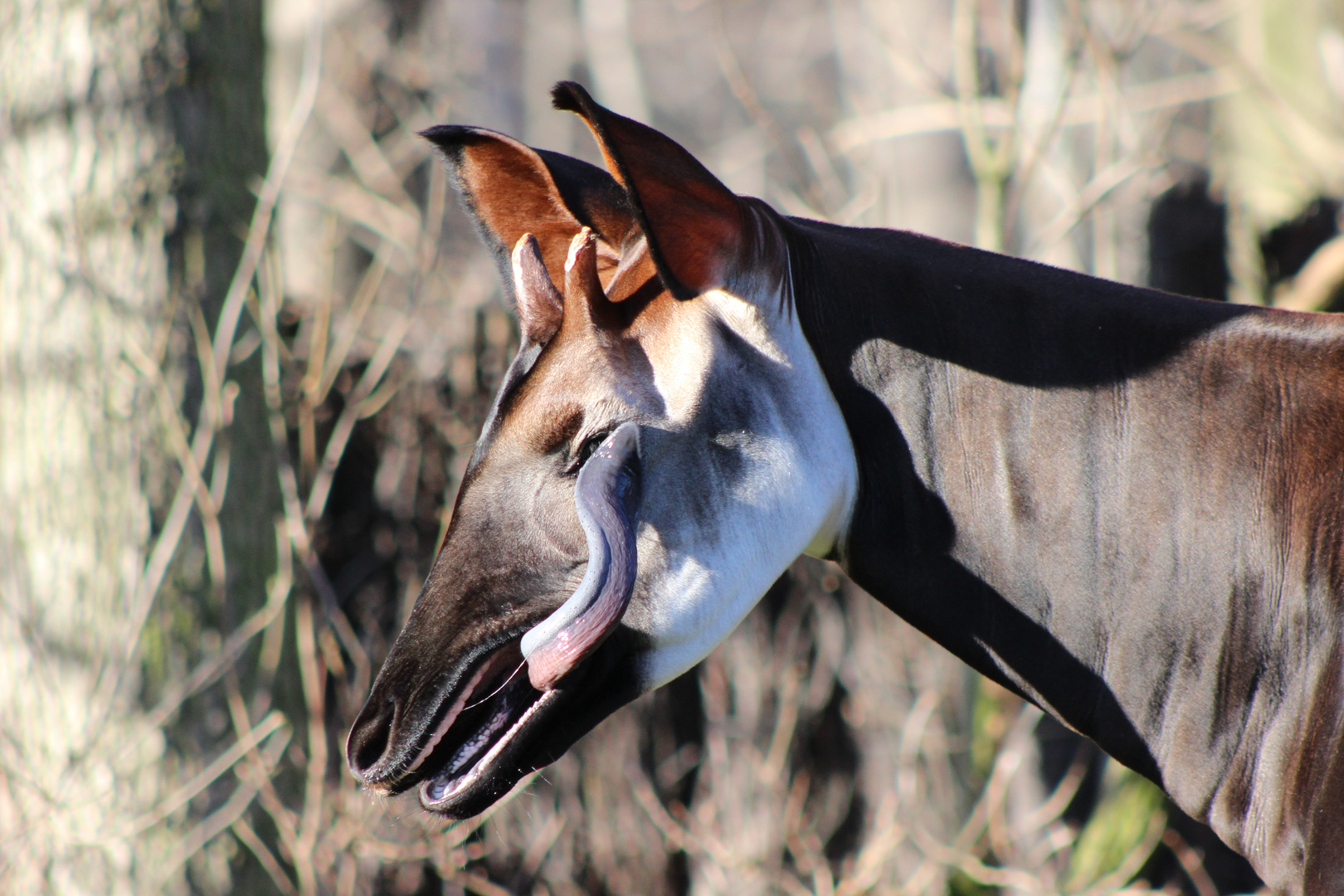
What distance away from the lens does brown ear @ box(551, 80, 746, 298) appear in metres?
1.42

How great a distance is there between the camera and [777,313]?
5.62 feet

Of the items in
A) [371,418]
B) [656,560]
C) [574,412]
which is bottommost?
[371,418]

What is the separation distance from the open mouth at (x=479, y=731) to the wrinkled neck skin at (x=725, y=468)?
198 millimetres

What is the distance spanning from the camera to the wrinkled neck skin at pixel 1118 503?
1.61m

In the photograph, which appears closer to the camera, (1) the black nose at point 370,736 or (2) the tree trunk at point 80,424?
(1) the black nose at point 370,736

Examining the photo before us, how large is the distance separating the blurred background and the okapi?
1.65 feet

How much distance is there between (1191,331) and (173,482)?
8.63 ft

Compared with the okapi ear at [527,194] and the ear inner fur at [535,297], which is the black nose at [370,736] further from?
the okapi ear at [527,194]

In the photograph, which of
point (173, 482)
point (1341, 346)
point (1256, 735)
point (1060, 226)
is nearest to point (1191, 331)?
point (1341, 346)

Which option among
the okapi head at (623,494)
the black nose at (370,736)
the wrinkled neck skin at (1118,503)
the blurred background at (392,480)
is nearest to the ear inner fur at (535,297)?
the okapi head at (623,494)

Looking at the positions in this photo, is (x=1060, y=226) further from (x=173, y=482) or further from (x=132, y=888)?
(x=132, y=888)

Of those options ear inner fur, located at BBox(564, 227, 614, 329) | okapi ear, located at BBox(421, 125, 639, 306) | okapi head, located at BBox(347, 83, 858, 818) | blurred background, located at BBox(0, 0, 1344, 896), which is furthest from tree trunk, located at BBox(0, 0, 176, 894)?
ear inner fur, located at BBox(564, 227, 614, 329)

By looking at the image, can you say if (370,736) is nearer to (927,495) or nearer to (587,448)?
(587,448)

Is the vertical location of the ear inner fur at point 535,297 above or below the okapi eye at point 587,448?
above
